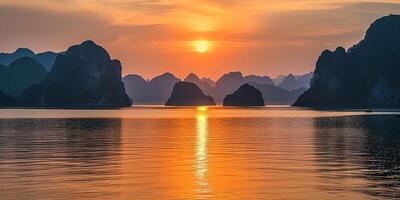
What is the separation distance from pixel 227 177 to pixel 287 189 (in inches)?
305

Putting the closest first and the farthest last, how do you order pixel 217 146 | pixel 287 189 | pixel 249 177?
pixel 287 189
pixel 249 177
pixel 217 146

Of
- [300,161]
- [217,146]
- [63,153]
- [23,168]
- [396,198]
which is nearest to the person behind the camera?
[396,198]

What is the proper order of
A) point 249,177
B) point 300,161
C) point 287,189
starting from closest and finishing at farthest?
point 287,189 → point 249,177 → point 300,161

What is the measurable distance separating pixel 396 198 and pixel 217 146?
4714 cm

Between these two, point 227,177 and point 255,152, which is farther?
point 255,152

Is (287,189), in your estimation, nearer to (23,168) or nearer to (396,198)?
(396,198)

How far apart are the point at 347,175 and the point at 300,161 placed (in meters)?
12.0

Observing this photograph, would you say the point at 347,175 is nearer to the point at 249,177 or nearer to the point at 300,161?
the point at 249,177

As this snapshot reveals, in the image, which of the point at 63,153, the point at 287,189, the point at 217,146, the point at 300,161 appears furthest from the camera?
the point at 217,146

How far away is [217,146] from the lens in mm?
84062

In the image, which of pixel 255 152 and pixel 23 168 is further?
pixel 255 152

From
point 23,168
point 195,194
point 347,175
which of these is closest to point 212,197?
point 195,194

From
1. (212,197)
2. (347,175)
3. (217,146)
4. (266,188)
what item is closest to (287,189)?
(266,188)

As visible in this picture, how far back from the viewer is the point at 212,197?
125 feet
